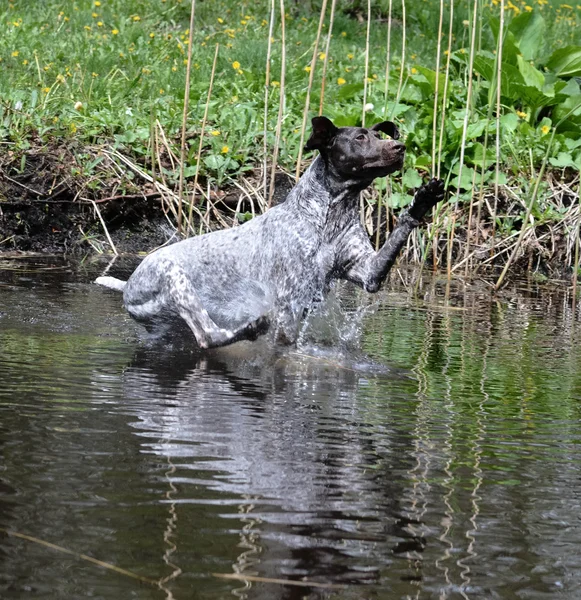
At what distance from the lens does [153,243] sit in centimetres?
955

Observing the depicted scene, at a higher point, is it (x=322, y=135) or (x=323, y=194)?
(x=322, y=135)

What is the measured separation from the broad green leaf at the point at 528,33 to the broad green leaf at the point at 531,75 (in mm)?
569

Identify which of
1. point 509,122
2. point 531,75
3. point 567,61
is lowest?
point 509,122

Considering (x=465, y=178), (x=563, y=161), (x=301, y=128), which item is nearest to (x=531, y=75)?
(x=563, y=161)

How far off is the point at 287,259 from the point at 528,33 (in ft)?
Result: 19.3

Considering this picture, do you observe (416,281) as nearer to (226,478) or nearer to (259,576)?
(226,478)

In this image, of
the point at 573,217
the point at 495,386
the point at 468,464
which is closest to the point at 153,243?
the point at 573,217

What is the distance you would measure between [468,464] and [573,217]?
6.32 m

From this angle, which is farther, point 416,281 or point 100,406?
point 416,281

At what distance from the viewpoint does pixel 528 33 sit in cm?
1077

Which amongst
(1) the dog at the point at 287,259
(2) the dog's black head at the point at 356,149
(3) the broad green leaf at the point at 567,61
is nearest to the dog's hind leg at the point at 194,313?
(1) the dog at the point at 287,259

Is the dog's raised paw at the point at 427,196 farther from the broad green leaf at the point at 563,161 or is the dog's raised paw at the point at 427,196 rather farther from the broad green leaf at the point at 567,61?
the broad green leaf at the point at 567,61

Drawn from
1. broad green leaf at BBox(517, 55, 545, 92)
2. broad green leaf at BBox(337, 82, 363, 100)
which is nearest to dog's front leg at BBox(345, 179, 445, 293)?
broad green leaf at BBox(517, 55, 545, 92)

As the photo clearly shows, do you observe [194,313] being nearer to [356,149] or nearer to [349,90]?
[356,149]
